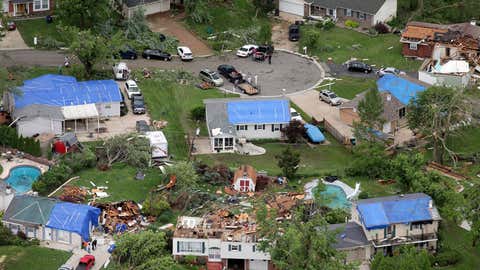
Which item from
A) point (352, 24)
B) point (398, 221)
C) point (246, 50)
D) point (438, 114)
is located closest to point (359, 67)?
point (352, 24)

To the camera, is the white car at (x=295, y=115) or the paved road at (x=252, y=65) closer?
the white car at (x=295, y=115)

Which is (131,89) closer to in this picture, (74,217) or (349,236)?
(74,217)

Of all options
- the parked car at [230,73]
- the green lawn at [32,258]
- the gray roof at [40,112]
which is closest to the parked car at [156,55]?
the parked car at [230,73]

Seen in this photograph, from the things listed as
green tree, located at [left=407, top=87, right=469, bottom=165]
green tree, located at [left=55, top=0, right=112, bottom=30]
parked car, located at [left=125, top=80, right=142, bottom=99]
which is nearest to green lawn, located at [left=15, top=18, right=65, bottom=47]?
green tree, located at [left=55, top=0, right=112, bottom=30]

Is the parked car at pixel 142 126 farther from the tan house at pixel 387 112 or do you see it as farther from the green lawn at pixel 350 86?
the green lawn at pixel 350 86

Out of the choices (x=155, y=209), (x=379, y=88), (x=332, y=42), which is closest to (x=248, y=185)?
(x=155, y=209)

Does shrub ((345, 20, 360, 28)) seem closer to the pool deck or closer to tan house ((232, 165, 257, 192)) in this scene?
tan house ((232, 165, 257, 192))
